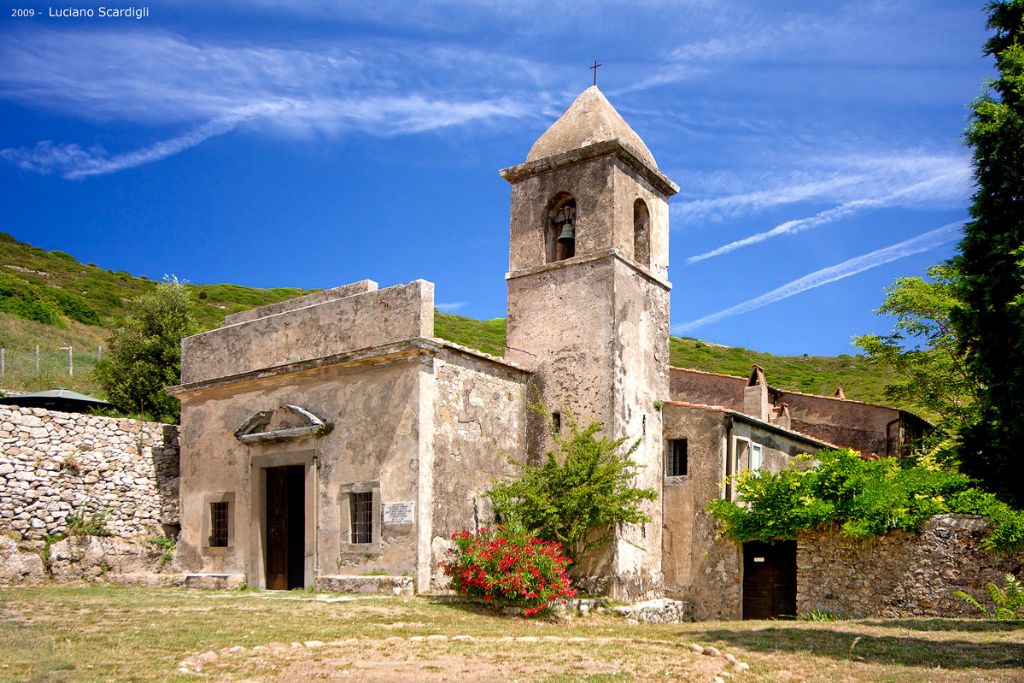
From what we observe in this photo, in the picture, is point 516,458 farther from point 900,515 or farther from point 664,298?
point 900,515

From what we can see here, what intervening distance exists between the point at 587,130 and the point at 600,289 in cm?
412

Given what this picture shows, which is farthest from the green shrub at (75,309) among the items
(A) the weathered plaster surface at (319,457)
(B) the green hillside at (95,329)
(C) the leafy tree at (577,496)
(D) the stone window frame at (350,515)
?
(C) the leafy tree at (577,496)

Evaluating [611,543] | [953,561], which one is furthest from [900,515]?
[611,543]

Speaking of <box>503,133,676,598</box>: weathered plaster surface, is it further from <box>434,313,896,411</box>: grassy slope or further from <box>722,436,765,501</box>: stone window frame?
<box>434,313,896,411</box>: grassy slope

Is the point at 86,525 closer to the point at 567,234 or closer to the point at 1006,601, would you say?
the point at 567,234

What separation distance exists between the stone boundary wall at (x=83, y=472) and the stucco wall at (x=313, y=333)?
2.00 metres

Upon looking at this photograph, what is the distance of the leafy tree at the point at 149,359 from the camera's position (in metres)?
28.4

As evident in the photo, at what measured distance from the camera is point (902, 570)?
1748 cm

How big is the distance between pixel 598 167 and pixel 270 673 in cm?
1390

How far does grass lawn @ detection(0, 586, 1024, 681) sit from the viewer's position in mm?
9617

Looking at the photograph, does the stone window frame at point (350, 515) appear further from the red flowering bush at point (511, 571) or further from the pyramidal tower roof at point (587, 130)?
the pyramidal tower roof at point (587, 130)

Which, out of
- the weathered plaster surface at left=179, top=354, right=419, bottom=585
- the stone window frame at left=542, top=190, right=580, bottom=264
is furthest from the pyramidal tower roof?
the weathered plaster surface at left=179, top=354, right=419, bottom=585

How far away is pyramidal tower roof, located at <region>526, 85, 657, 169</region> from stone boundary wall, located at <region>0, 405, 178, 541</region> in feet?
38.4

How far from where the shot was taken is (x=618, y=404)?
18984 mm
